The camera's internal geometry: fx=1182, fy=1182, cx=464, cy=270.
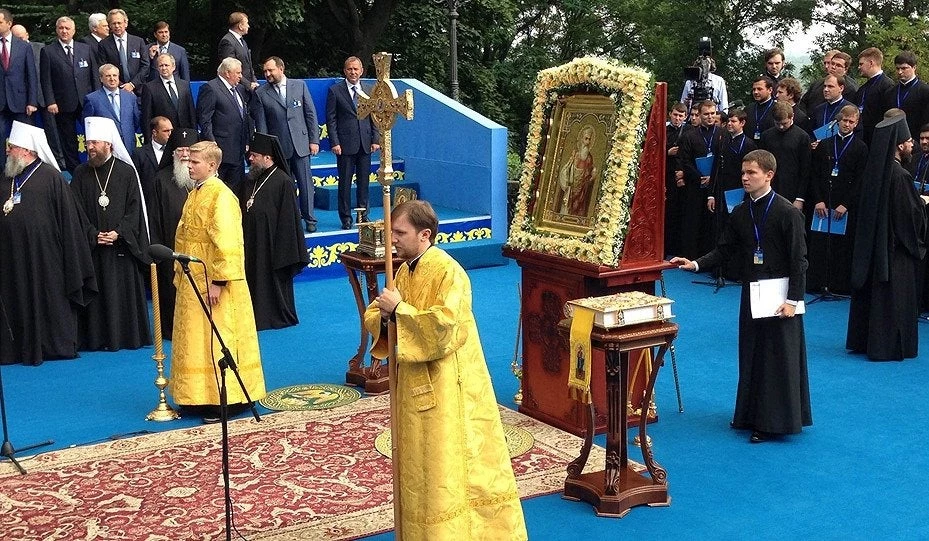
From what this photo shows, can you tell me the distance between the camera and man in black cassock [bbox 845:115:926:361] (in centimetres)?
1029

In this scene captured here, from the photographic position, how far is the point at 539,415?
28.8 ft

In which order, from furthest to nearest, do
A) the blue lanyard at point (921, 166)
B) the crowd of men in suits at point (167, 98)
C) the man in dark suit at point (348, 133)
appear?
the man in dark suit at point (348, 133) < the crowd of men in suits at point (167, 98) < the blue lanyard at point (921, 166)

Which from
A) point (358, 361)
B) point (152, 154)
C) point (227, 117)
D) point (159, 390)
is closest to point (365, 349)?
point (358, 361)

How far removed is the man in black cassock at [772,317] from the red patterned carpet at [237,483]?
1.27 m

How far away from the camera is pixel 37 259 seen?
10.7 metres

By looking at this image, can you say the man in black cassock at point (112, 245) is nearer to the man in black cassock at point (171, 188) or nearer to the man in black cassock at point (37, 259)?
the man in black cassock at point (171, 188)

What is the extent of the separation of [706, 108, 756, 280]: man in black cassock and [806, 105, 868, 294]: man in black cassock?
2.99 ft

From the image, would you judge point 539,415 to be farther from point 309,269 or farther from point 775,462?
point 309,269

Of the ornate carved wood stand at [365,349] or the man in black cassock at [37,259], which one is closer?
the ornate carved wood stand at [365,349]

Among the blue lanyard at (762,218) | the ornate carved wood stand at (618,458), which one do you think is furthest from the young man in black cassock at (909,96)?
the ornate carved wood stand at (618,458)

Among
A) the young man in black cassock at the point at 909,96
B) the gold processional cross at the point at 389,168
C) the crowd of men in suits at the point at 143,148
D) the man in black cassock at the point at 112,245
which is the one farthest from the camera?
the young man in black cassock at the point at 909,96

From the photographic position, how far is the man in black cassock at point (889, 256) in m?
10.3

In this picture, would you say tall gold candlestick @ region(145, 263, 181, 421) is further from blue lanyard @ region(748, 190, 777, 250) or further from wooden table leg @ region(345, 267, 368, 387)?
blue lanyard @ region(748, 190, 777, 250)

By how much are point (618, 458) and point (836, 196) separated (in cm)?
680
